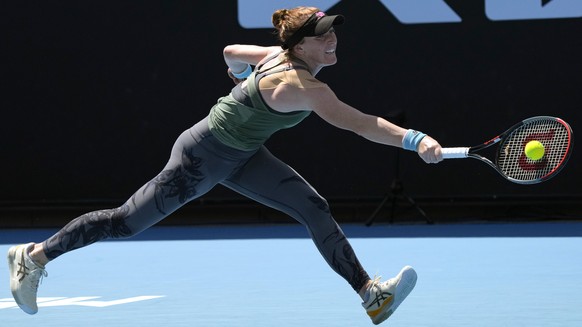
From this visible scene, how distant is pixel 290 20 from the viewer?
4.51 meters

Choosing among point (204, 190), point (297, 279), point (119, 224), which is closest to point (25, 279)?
point (119, 224)

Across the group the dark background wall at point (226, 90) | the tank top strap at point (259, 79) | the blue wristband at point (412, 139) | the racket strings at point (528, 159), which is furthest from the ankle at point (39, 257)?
the dark background wall at point (226, 90)

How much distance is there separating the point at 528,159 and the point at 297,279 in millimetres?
2222

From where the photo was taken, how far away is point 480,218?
407 inches

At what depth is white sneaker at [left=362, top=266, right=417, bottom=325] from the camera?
4.58 m

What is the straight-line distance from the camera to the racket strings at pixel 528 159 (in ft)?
15.5

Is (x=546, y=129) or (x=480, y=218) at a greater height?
(x=546, y=129)

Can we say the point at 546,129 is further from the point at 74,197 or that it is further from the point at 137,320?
the point at 74,197

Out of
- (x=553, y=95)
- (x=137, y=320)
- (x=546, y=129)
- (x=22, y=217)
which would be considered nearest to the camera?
(x=546, y=129)

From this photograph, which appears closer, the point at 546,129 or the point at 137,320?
the point at 546,129

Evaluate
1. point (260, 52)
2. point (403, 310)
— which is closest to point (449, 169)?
point (403, 310)

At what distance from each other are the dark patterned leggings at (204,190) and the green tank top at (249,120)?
4 cm

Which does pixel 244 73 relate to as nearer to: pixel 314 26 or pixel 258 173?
pixel 258 173

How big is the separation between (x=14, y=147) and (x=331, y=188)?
305 cm
